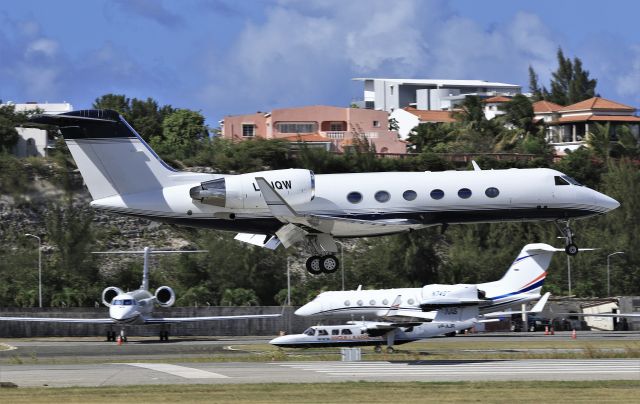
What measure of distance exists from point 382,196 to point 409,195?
2.97 ft

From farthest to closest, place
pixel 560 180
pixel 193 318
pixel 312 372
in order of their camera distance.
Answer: pixel 193 318 < pixel 560 180 < pixel 312 372

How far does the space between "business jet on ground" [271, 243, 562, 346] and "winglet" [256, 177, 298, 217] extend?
9966mm

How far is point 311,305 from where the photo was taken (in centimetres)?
5731

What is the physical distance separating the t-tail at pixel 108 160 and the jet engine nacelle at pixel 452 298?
12.7 metres

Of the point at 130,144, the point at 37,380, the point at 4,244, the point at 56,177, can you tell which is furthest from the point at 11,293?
the point at 37,380

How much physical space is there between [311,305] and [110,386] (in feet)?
88.2

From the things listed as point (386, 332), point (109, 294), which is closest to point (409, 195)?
point (386, 332)

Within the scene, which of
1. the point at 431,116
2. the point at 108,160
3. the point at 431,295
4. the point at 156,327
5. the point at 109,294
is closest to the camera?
the point at 108,160

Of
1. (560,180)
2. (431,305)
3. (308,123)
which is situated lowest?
(431,305)

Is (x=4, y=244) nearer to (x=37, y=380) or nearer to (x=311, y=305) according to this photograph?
(x=311, y=305)

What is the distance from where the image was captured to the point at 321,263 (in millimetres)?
39969

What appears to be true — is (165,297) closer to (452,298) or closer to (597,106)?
(452,298)

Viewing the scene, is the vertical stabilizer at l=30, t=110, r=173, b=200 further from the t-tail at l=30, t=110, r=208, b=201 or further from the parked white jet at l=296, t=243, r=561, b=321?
the parked white jet at l=296, t=243, r=561, b=321

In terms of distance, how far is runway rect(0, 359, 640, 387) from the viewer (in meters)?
32.8
